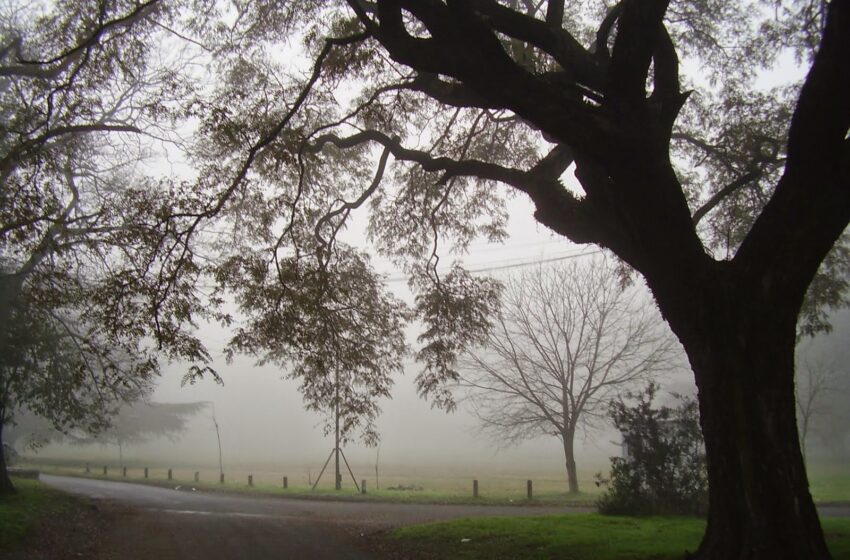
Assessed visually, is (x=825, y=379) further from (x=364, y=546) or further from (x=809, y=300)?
(x=364, y=546)

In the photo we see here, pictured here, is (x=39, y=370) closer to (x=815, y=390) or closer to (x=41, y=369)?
(x=41, y=369)

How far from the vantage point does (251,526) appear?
48.5 feet

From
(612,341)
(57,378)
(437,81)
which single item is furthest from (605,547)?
(612,341)

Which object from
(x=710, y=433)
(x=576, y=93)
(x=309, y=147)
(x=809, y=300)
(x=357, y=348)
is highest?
(x=309, y=147)

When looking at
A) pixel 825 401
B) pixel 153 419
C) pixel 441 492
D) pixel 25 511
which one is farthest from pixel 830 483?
pixel 153 419

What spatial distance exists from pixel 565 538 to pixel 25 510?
13.5 meters

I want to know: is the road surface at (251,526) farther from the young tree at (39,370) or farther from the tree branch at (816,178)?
the tree branch at (816,178)

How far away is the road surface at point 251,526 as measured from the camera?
449 inches

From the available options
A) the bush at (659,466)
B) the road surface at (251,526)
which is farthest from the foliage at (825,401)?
the bush at (659,466)

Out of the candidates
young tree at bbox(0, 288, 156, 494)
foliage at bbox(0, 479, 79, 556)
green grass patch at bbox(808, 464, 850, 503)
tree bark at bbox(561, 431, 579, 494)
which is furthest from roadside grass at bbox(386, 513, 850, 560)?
tree bark at bbox(561, 431, 579, 494)

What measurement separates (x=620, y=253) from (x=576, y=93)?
2151 mm

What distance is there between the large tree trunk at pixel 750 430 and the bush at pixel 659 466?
7.31 m

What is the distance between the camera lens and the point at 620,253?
8.41m

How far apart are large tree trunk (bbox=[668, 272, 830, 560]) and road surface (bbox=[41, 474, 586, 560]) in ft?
21.6
